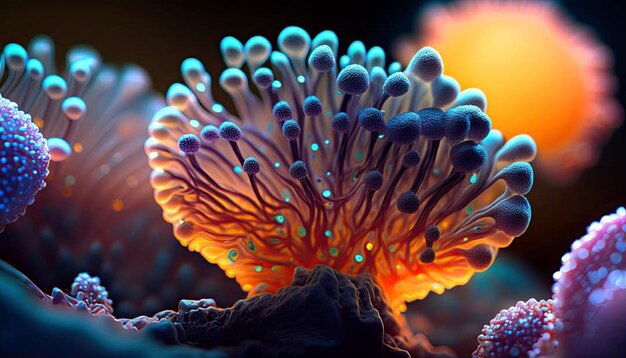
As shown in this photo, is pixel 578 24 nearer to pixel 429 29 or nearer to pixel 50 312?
pixel 429 29

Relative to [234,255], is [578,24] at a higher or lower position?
higher

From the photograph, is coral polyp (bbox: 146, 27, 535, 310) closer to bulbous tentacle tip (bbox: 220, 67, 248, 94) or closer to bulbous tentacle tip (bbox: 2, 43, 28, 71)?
bulbous tentacle tip (bbox: 220, 67, 248, 94)

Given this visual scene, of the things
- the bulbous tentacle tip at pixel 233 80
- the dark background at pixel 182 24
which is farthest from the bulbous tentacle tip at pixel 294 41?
the dark background at pixel 182 24

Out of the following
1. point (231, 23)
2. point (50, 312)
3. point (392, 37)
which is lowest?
point (50, 312)

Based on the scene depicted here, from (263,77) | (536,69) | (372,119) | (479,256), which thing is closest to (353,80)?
(372,119)

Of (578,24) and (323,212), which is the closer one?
(323,212)

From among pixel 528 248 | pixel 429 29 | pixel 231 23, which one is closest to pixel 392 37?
pixel 429 29

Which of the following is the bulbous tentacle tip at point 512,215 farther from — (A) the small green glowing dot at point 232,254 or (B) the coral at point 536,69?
(B) the coral at point 536,69
